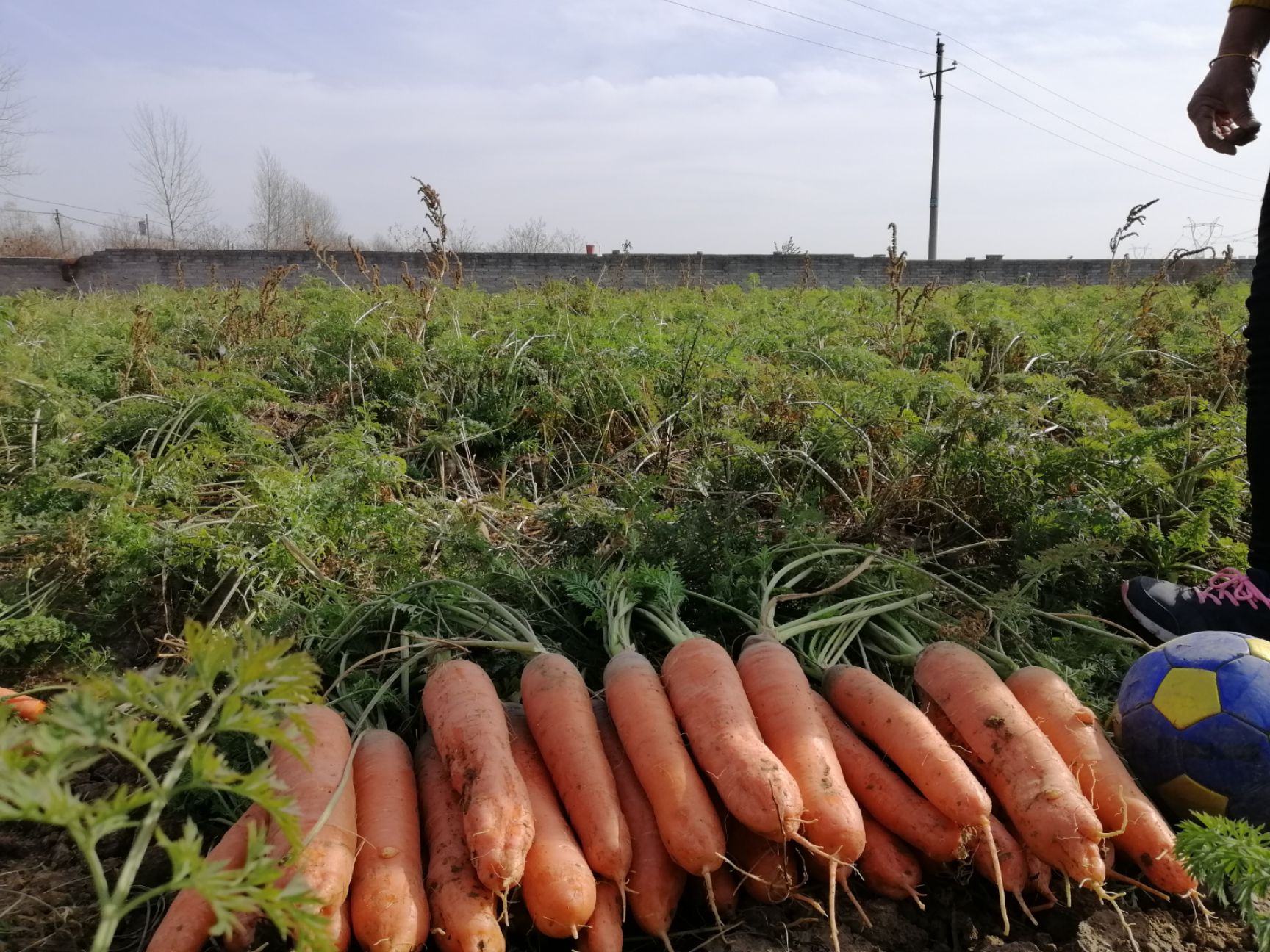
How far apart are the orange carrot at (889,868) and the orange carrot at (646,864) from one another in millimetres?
361

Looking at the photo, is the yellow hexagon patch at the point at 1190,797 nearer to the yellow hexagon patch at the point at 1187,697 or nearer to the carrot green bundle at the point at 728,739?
the yellow hexagon patch at the point at 1187,697

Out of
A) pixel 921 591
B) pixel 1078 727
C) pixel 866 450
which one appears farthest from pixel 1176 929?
→ pixel 866 450

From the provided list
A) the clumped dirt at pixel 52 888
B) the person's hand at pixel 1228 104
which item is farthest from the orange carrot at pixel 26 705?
the person's hand at pixel 1228 104

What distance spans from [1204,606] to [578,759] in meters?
2.05

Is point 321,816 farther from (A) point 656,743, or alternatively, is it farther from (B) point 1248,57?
(B) point 1248,57

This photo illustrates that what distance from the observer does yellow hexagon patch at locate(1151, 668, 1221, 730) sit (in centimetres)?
191

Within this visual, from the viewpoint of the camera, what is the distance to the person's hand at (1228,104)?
2.63m

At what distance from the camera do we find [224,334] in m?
5.85

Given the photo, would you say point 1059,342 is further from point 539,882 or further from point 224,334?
point 224,334

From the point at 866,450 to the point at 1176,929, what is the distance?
7.65 feet

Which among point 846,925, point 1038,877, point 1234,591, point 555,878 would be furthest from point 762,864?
point 1234,591

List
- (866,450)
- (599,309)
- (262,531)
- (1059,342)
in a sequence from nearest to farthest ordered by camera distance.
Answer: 1. (262,531)
2. (866,450)
3. (1059,342)
4. (599,309)

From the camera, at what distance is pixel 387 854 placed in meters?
1.71

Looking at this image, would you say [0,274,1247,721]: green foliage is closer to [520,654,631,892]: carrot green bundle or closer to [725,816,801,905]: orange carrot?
[520,654,631,892]: carrot green bundle
